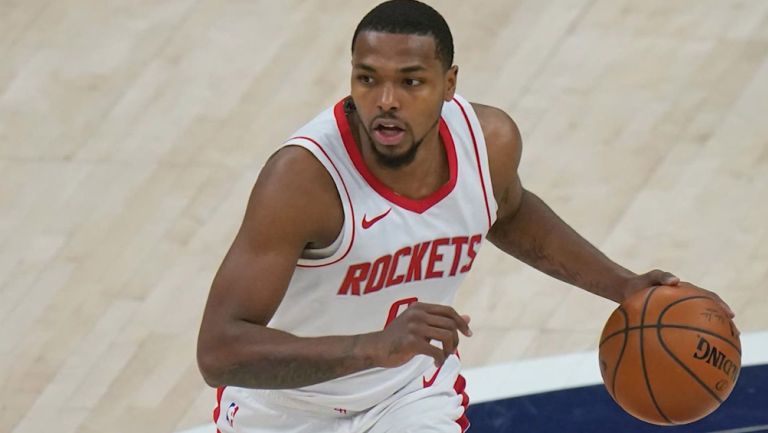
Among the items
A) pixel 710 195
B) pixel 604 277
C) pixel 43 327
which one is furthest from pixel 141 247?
pixel 604 277

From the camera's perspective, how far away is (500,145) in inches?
167

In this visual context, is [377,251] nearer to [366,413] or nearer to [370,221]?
[370,221]

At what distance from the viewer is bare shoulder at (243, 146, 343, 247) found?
149 inches

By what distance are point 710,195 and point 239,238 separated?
127 inches

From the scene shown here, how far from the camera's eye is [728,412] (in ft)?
17.6

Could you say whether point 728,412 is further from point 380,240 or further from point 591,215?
point 380,240

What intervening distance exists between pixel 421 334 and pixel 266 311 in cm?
41

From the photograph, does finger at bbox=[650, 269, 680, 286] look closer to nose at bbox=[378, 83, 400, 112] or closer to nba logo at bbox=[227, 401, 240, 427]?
nose at bbox=[378, 83, 400, 112]

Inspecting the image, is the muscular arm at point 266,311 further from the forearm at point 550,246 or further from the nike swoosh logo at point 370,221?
the forearm at point 550,246

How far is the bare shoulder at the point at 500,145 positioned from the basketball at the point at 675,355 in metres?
0.47

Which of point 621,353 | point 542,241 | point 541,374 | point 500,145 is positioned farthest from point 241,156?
point 621,353

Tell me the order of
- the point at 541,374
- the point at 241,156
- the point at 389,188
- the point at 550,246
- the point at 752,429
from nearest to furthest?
1. the point at 389,188
2. the point at 550,246
3. the point at 752,429
4. the point at 541,374
5. the point at 241,156

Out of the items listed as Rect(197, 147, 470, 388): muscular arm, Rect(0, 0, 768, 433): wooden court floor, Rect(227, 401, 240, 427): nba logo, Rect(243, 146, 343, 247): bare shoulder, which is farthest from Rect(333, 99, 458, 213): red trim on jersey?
Rect(0, 0, 768, 433): wooden court floor

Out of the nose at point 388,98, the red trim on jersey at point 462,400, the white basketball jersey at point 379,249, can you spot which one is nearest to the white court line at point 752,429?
the red trim on jersey at point 462,400
